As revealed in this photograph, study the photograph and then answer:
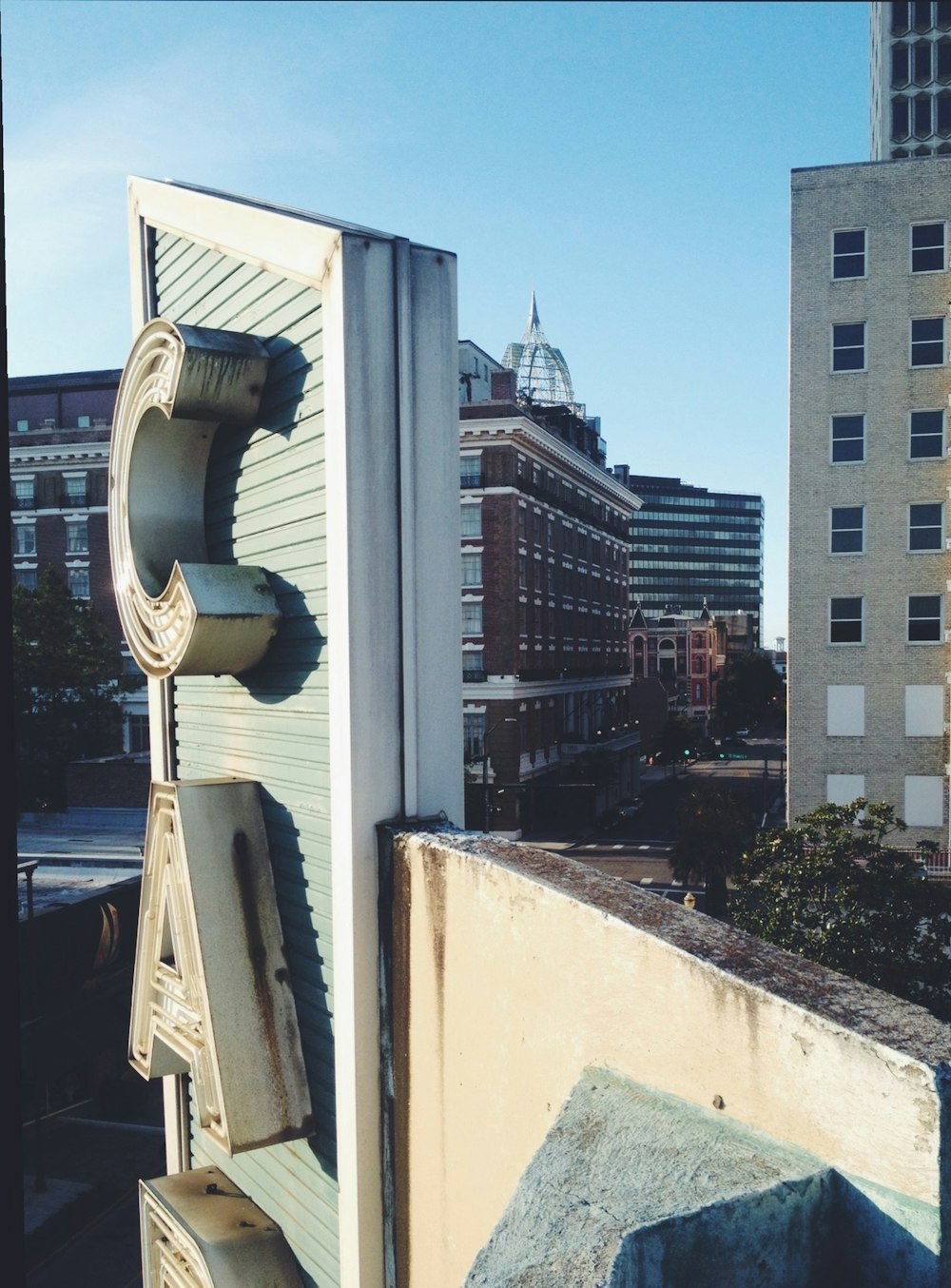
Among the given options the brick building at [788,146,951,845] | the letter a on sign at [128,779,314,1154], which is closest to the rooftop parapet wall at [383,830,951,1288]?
the letter a on sign at [128,779,314,1154]

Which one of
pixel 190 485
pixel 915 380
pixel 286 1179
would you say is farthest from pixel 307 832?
pixel 915 380

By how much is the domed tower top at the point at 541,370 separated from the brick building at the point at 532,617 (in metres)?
13.4

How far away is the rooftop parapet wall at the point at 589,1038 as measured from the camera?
288 centimetres

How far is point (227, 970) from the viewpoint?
19.1ft

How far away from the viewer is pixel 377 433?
5312mm

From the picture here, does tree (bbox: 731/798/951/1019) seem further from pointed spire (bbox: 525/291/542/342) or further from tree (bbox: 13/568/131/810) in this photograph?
pointed spire (bbox: 525/291/542/342)

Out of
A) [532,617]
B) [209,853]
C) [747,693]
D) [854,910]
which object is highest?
[532,617]

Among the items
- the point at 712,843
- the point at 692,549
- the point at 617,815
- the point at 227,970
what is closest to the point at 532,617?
the point at 617,815

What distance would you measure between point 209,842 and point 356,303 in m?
2.94

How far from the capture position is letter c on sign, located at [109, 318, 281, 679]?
5.89 m

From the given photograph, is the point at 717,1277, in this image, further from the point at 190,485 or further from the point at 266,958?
the point at 190,485

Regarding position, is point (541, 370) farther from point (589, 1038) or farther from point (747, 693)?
point (589, 1038)

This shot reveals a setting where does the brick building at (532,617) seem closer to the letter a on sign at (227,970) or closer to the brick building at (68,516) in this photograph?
the brick building at (68,516)

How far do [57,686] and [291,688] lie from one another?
39815 mm
